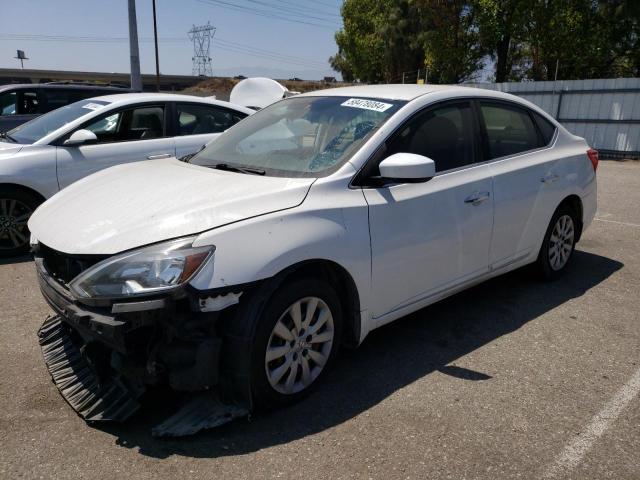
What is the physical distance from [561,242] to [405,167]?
247 cm

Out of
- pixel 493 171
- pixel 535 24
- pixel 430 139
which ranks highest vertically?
pixel 535 24

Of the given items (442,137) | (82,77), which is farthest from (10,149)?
(82,77)

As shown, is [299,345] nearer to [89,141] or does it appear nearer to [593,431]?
[593,431]

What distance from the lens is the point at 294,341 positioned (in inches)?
111

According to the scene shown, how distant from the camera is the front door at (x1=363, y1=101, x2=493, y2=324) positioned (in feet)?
10.3

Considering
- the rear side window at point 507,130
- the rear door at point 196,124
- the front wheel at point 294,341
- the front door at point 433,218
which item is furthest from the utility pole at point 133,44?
the front wheel at point 294,341

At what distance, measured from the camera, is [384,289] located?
317cm

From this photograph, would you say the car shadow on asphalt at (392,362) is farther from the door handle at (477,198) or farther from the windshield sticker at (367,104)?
the windshield sticker at (367,104)

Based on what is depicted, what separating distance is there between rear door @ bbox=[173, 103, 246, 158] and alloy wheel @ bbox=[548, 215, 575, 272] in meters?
3.81

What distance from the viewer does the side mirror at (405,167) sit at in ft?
9.84

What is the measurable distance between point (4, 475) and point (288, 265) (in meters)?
1.54

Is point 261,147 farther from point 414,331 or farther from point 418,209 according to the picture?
point 414,331

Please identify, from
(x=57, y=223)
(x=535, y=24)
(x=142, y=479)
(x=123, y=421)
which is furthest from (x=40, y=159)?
(x=535, y=24)

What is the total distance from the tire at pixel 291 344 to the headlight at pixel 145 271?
36 cm
